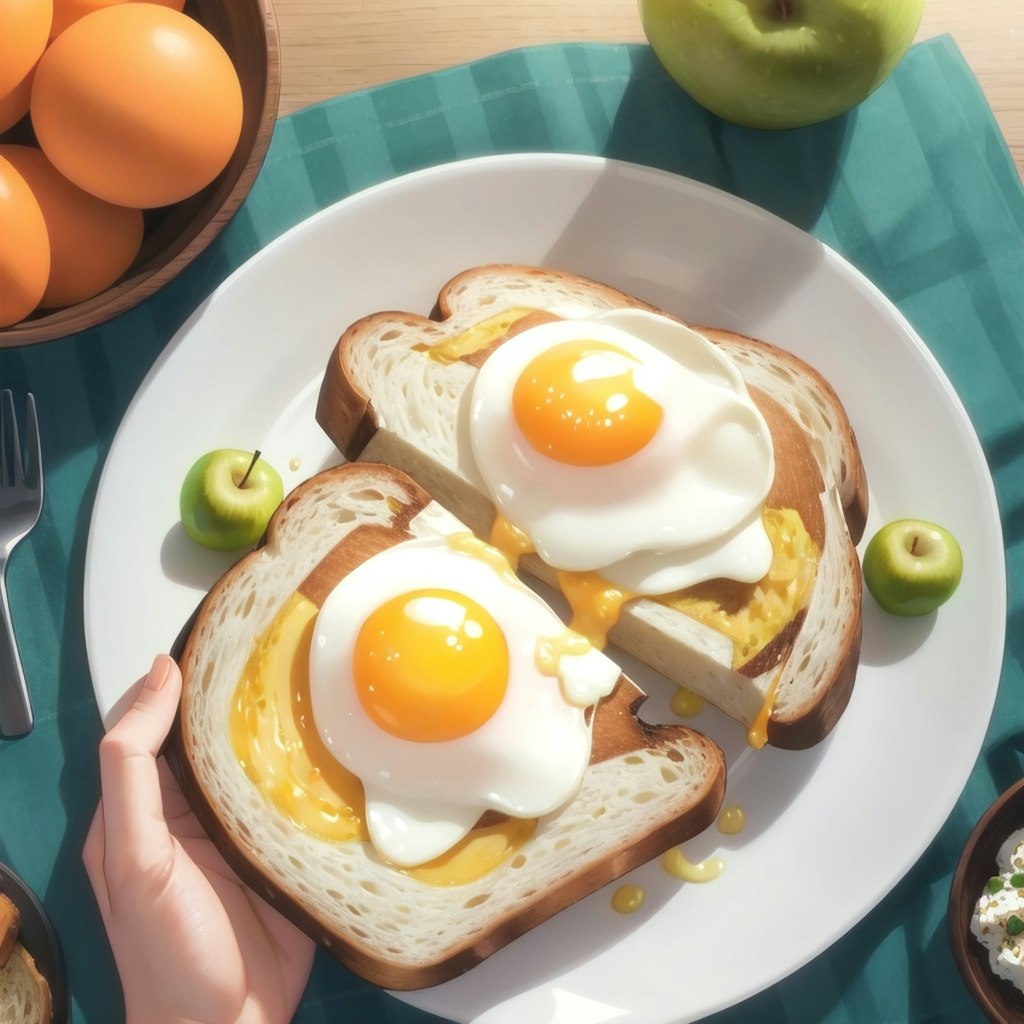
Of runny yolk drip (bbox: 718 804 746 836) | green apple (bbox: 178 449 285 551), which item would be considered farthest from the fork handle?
runny yolk drip (bbox: 718 804 746 836)

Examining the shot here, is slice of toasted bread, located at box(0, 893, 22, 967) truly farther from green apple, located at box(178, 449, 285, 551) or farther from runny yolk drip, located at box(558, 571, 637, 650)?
runny yolk drip, located at box(558, 571, 637, 650)

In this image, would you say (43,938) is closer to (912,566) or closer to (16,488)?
(16,488)

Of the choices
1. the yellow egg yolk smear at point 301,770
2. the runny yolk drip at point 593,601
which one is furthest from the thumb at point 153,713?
the runny yolk drip at point 593,601

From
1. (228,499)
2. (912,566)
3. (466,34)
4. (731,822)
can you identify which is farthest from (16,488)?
(912,566)

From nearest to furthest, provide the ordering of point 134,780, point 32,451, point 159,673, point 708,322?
point 134,780 < point 159,673 < point 32,451 < point 708,322

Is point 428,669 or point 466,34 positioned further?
point 466,34

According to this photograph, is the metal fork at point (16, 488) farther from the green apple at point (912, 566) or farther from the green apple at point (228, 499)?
the green apple at point (912, 566)

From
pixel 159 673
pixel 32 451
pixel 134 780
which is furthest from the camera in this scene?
pixel 32 451
